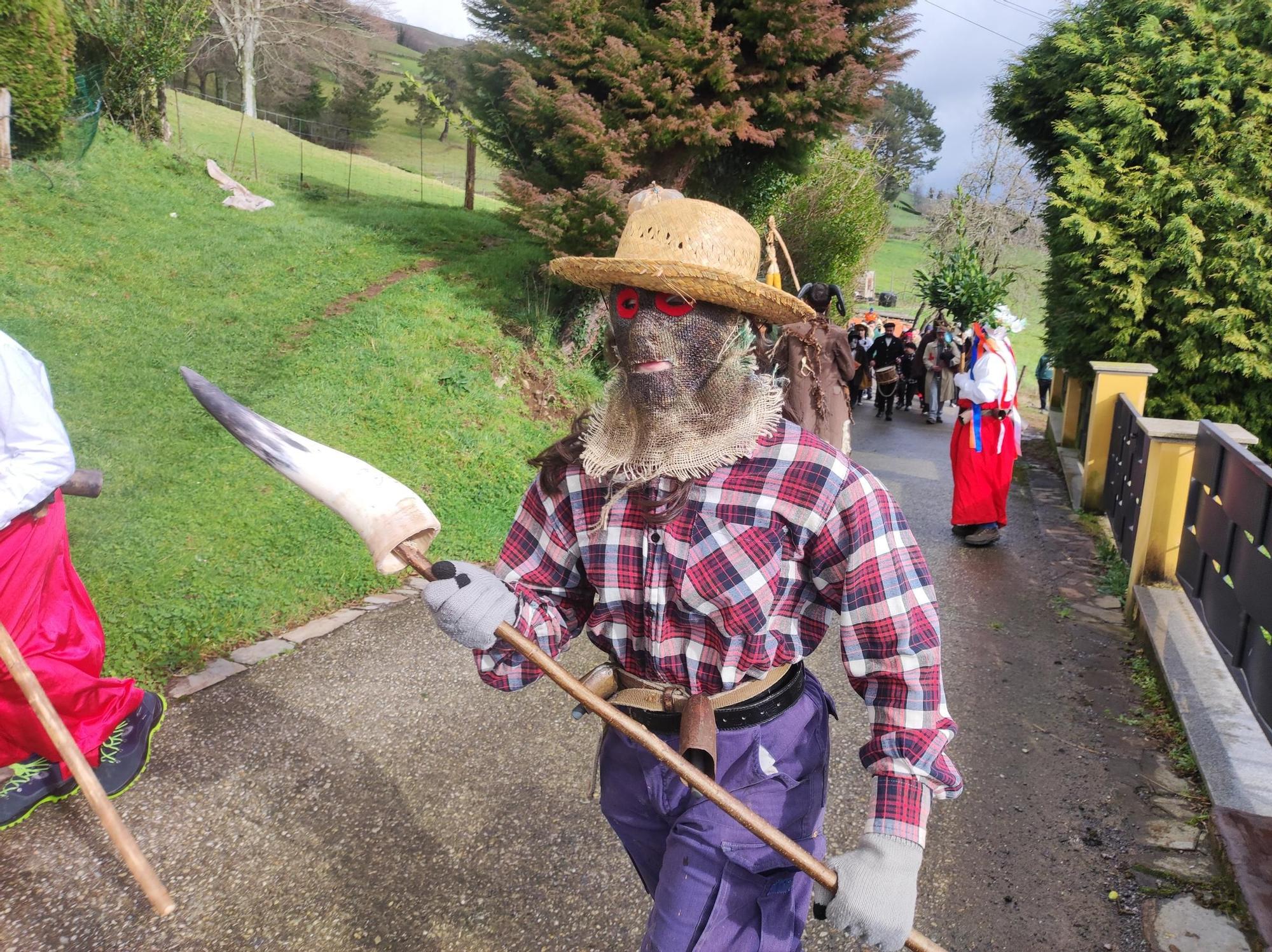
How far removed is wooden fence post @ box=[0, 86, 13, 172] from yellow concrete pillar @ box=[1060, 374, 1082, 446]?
1347 cm

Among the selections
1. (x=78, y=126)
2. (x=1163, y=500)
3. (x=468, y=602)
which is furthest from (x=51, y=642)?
(x=78, y=126)

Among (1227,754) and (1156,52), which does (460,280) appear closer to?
(1156,52)

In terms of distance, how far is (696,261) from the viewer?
2078 millimetres

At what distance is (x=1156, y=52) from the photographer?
10789 mm

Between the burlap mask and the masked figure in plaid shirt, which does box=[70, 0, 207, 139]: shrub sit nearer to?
the masked figure in plaid shirt

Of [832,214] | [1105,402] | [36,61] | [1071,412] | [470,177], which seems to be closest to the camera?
[1105,402]

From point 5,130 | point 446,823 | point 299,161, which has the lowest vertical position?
point 446,823

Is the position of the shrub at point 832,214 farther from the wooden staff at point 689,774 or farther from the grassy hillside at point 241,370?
the wooden staff at point 689,774

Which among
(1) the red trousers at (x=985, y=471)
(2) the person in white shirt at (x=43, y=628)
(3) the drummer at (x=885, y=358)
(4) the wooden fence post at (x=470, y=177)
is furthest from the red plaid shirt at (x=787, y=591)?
(4) the wooden fence post at (x=470, y=177)

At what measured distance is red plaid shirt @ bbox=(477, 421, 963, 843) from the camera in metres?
1.92

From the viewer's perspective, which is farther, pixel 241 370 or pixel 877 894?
pixel 241 370

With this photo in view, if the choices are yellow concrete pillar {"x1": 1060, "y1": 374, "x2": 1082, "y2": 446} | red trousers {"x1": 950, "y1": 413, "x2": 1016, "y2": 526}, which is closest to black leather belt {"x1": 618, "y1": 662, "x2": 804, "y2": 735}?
red trousers {"x1": 950, "y1": 413, "x2": 1016, "y2": 526}

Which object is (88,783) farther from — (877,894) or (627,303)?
(877,894)

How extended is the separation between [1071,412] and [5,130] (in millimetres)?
13921
